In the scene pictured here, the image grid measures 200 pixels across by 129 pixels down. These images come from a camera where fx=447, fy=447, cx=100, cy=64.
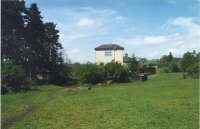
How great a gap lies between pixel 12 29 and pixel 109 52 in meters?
39.8

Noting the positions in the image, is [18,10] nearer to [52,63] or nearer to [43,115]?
[52,63]

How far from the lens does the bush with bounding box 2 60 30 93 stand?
38344mm

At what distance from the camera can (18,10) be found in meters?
58.9

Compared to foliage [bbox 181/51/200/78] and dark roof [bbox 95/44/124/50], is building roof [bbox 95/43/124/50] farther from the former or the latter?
foliage [bbox 181/51/200/78]

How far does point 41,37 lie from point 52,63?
4.16m

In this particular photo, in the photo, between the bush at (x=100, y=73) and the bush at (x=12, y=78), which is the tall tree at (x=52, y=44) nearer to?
the bush at (x=100, y=73)

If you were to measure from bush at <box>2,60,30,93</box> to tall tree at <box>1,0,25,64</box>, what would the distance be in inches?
571

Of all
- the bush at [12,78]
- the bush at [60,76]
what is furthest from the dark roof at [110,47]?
the bush at [12,78]

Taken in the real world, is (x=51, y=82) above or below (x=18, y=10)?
below

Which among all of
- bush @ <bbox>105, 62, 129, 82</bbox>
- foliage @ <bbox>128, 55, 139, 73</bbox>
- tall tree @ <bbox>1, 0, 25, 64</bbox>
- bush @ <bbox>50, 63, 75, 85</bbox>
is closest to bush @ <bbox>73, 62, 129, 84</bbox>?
bush @ <bbox>105, 62, 129, 82</bbox>

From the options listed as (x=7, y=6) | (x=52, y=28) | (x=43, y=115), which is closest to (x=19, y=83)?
(x=7, y=6)

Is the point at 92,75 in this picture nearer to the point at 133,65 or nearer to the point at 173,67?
the point at 133,65

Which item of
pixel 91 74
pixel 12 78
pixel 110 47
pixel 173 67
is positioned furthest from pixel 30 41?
pixel 173 67

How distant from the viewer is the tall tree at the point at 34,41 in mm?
62525
